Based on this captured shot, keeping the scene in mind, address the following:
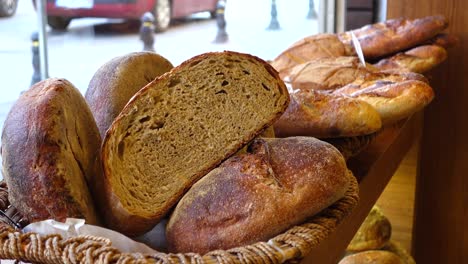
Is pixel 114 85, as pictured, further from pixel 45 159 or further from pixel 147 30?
pixel 147 30

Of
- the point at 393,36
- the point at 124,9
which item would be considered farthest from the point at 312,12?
the point at 393,36

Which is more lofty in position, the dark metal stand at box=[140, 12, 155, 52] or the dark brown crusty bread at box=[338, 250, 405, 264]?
the dark metal stand at box=[140, 12, 155, 52]

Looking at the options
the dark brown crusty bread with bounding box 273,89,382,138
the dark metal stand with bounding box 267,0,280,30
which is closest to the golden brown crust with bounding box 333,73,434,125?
the dark brown crusty bread with bounding box 273,89,382,138

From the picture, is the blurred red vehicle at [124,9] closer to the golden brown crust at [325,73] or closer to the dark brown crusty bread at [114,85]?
the golden brown crust at [325,73]

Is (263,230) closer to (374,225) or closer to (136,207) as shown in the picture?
(136,207)

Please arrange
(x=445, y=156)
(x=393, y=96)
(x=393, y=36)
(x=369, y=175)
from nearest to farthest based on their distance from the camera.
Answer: (x=369, y=175), (x=393, y=96), (x=393, y=36), (x=445, y=156)

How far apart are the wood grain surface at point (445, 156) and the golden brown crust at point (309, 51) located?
20.0 inches

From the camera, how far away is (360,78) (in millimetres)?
1568

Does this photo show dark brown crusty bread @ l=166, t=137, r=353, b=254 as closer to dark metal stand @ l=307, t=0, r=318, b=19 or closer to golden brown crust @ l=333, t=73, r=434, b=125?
golden brown crust @ l=333, t=73, r=434, b=125

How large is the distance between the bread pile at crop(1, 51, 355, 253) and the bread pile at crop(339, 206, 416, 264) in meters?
0.97

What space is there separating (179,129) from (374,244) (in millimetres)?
1142

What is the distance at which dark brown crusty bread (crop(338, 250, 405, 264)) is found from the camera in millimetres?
1740

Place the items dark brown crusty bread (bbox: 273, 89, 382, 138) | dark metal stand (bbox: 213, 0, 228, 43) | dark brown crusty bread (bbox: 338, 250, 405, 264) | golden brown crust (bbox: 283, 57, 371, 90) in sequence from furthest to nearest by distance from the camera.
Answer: dark metal stand (bbox: 213, 0, 228, 43)
dark brown crusty bread (bbox: 338, 250, 405, 264)
golden brown crust (bbox: 283, 57, 371, 90)
dark brown crusty bread (bbox: 273, 89, 382, 138)

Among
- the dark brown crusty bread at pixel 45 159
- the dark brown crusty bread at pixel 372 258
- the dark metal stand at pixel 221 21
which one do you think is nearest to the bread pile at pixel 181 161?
the dark brown crusty bread at pixel 45 159
